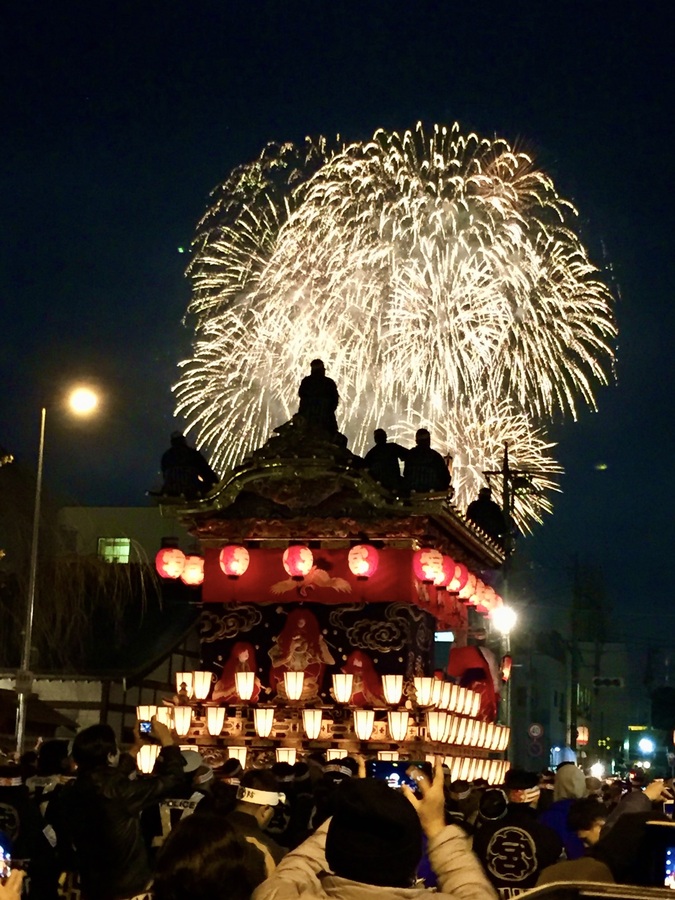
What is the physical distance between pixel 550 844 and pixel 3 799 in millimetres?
3525

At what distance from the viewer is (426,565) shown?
23.3 meters

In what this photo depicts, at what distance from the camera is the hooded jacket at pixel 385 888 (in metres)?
3.49

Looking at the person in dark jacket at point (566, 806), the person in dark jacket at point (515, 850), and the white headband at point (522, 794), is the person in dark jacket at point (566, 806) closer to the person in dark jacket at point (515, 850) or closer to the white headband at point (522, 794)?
the white headband at point (522, 794)

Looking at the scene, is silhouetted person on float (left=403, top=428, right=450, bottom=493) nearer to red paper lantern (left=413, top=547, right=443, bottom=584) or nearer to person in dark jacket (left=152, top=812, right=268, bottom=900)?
red paper lantern (left=413, top=547, right=443, bottom=584)

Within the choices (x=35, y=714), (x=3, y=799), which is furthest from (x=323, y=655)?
(x=3, y=799)

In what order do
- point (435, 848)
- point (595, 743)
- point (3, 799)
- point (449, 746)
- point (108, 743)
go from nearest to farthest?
1. point (435, 848)
2. point (108, 743)
3. point (3, 799)
4. point (449, 746)
5. point (595, 743)

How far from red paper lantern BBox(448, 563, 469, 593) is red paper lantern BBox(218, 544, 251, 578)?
4.05 metres

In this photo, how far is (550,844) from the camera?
7477 millimetres

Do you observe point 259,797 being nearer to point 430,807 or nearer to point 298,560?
point 430,807

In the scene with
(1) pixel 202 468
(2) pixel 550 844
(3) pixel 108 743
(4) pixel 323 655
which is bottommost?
(2) pixel 550 844

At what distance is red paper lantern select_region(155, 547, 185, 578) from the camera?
81.0 ft

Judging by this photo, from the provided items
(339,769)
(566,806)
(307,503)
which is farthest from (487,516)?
(566,806)

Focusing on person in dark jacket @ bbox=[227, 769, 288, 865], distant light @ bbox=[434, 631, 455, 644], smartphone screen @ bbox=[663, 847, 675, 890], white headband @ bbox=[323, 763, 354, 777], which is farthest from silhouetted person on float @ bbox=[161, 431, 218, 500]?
smartphone screen @ bbox=[663, 847, 675, 890]

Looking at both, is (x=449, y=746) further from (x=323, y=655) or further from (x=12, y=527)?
(x=12, y=527)
